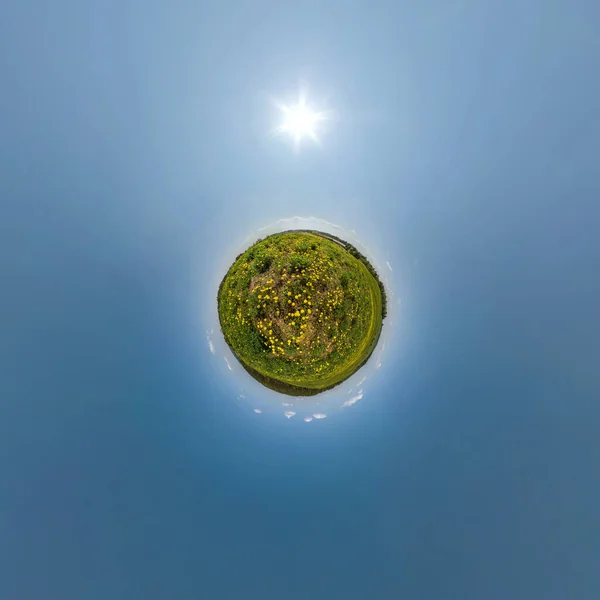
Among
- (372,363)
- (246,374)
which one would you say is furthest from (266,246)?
(372,363)

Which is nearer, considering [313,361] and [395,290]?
[313,361]

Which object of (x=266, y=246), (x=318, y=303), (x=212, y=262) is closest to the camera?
(x=318, y=303)

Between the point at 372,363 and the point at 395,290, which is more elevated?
the point at 395,290

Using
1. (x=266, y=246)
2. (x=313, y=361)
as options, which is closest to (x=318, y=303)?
(x=313, y=361)

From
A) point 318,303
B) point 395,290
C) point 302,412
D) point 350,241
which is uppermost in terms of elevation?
point 350,241

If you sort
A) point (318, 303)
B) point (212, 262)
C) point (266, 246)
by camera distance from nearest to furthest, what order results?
point (318, 303) < point (266, 246) < point (212, 262)

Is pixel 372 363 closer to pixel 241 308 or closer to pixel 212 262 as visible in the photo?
pixel 241 308

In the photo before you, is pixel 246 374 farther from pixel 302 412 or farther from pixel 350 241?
pixel 350 241
